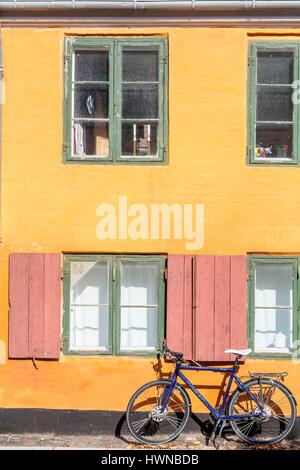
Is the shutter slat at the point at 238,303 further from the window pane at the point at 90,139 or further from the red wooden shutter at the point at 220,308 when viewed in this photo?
the window pane at the point at 90,139

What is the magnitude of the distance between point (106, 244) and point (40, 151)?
52.8 inches

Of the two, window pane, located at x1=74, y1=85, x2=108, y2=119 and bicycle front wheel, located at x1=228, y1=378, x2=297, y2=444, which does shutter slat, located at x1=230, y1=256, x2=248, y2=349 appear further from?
window pane, located at x1=74, y1=85, x2=108, y2=119

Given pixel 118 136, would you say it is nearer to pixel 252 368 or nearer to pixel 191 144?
pixel 191 144

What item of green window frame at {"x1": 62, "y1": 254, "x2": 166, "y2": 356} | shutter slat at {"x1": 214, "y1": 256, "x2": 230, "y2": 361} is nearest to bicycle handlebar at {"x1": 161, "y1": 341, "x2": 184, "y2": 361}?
green window frame at {"x1": 62, "y1": 254, "x2": 166, "y2": 356}

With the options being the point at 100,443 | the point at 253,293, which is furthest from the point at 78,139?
the point at 100,443

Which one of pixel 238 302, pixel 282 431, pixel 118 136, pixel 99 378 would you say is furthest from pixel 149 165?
pixel 282 431

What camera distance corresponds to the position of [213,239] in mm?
10859

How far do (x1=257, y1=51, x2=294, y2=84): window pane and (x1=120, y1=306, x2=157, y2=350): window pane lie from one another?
3.05 m

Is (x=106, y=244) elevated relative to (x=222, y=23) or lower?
lower

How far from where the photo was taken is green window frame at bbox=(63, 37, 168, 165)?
35.8 feet

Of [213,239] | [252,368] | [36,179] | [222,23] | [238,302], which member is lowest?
[252,368]

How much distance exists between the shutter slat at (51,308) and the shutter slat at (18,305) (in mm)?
232

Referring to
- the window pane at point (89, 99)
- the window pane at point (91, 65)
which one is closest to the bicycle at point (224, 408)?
the window pane at point (89, 99)

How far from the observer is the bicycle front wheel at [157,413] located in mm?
10547
